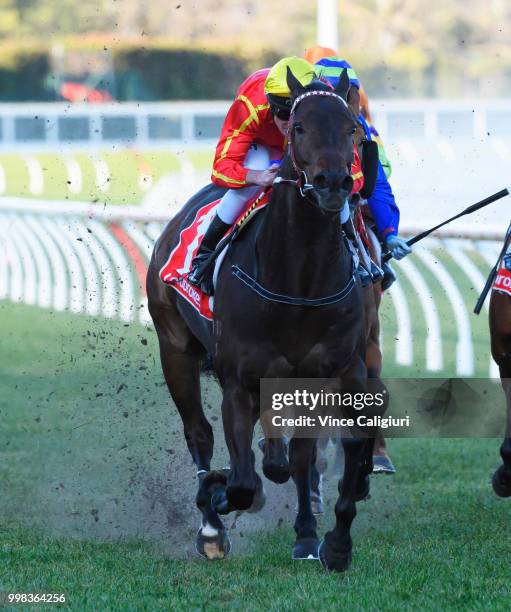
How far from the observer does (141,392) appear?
831 centimetres

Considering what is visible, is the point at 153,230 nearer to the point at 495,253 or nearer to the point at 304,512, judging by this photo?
the point at 495,253

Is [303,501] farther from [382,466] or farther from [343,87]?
[343,87]

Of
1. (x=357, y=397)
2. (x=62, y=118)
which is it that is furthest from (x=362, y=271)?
(x=62, y=118)

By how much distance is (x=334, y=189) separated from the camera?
12.6 ft

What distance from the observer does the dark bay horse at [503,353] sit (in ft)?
17.3

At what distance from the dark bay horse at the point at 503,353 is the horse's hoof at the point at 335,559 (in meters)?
1.02

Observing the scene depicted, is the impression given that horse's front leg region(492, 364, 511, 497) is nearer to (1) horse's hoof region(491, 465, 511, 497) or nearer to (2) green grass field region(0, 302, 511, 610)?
(1) horse's hoof region(491, 465, 511, 497)

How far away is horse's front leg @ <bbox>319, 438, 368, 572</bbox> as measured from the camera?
4469 millimetres

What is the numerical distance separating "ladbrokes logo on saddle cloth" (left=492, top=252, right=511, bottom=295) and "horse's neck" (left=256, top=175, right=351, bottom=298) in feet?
3.61

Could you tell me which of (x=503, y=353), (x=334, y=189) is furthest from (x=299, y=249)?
(x=503, y=353)

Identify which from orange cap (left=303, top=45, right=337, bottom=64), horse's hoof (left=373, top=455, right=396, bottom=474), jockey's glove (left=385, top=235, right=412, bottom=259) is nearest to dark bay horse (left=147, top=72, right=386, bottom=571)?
jockey's glove (left=385, top=235, right=412, bottom=259)

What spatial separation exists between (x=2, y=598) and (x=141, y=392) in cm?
424

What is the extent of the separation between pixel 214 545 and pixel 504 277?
152 centimetres

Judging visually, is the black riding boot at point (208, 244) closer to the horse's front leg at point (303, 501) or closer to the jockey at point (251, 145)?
the jockey at point (251, 145)
